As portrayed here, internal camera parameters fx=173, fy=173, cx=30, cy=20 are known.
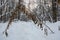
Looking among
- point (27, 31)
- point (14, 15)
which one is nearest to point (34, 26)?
point (27, 31)

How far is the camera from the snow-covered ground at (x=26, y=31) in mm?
1489

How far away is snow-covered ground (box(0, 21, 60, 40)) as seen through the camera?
4.89ft

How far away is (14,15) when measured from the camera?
150 centimetres

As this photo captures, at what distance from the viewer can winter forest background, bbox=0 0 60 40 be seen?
1.49 m

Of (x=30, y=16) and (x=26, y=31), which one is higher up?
(x=30, y=16)

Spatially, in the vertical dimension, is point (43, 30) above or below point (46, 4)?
below

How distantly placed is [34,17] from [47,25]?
5.2 inches

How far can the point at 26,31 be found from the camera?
1.51 metres

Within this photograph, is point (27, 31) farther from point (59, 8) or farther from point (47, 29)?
point (59, 8)

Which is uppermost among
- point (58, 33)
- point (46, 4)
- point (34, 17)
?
point (46, 4)

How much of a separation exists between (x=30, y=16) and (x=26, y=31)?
0.14 m

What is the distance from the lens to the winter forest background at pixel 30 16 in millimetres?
1491

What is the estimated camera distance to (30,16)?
4.98 feet

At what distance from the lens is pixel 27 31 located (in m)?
1.50
